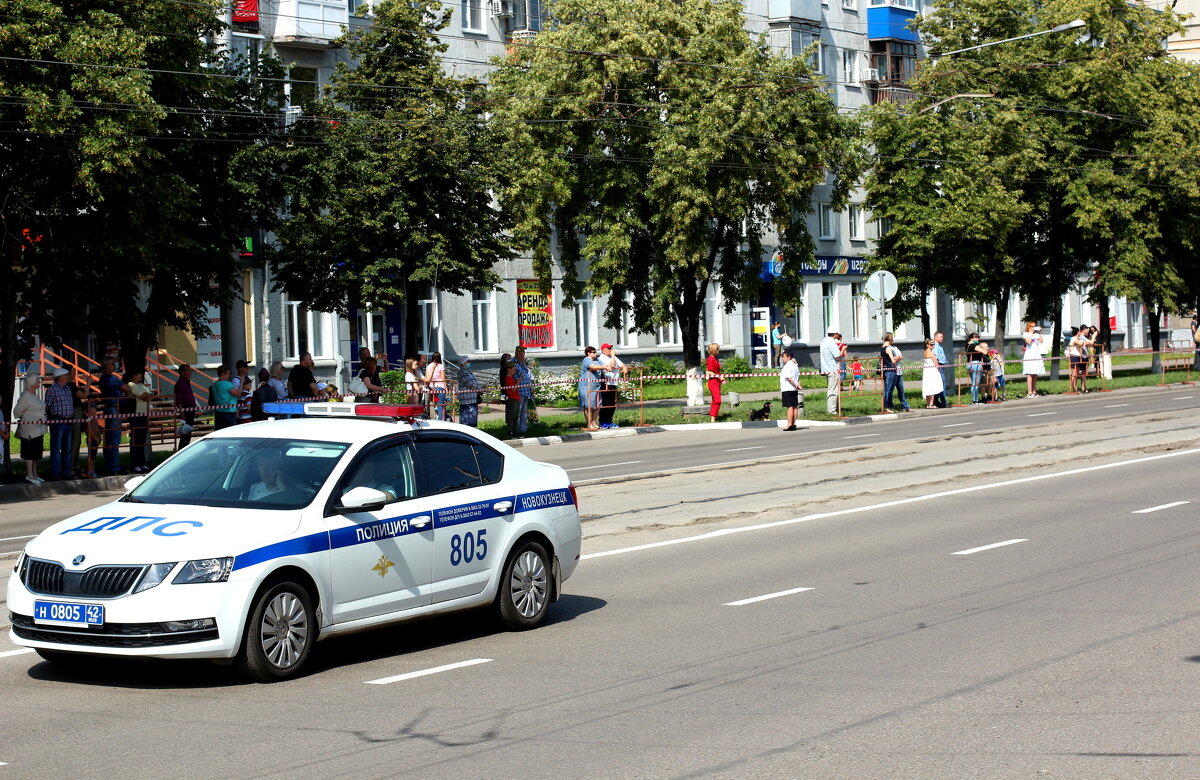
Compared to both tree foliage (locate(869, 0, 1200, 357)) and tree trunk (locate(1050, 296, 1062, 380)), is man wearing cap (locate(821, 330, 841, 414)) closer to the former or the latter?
tree foliage (locate(869, 0, 1200, 357))

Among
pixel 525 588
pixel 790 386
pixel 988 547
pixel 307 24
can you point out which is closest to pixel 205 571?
pixel 525 588

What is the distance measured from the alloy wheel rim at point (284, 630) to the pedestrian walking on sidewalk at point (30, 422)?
15.2m

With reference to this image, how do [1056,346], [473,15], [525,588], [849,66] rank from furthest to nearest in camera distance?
1. [849,66]
2. [1056,346]
3. [473,15]
4. [525,588]

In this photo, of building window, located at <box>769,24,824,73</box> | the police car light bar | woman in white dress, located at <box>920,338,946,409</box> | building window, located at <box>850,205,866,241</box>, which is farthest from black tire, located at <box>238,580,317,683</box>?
building window, located at <box>850,205,866,241</box>

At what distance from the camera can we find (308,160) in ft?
92.8

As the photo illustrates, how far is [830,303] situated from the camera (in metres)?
60.9

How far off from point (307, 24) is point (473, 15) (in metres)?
7.94

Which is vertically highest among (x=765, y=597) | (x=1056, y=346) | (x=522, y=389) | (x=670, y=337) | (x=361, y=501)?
(x=670, y=337)

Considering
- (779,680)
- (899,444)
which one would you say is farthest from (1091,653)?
(899,444)

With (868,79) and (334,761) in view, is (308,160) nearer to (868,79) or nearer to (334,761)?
(334,761)

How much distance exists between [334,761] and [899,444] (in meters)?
20.3

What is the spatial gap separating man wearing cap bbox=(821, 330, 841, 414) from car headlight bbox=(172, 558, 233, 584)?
27334 mm

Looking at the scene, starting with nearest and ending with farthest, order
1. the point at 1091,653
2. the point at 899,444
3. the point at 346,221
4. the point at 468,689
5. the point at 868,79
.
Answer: the point at 468,689
the point at 1091,653
the point at 899,444
the point at 346,221
the point at 868,79

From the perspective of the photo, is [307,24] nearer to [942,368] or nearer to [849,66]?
[942,368]
